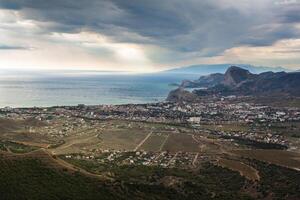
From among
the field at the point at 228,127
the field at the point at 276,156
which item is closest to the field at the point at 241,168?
the field at the point at 276,156

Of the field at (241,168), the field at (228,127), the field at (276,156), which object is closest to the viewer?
the field at (241,168)

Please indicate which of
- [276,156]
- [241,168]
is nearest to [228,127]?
[276,156]

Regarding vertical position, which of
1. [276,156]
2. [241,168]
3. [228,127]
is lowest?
[241,168]

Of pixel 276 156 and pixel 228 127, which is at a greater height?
pixel 228 127

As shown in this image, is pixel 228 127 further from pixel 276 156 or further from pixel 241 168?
pixel 241 168

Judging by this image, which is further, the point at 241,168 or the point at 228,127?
the point at 228,127

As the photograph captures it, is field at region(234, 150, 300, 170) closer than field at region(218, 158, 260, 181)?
No

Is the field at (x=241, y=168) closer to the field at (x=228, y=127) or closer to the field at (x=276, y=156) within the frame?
the field at (x=276, y=156)

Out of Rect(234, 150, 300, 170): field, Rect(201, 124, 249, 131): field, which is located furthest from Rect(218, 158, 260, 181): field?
Rect(201, 124, 249, 131): field

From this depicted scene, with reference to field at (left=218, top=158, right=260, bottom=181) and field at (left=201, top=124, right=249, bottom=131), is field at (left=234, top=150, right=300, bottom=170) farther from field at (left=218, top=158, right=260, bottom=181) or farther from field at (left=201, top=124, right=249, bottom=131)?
field at (left=201, top=124, right=249, bottom=131)

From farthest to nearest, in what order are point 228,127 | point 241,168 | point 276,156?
1. point 228,127
2. point 276,156
3. point 241,168

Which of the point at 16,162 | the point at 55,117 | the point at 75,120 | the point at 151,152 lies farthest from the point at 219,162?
the point at 55,117

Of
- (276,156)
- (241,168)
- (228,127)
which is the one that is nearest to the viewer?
(241,168)
